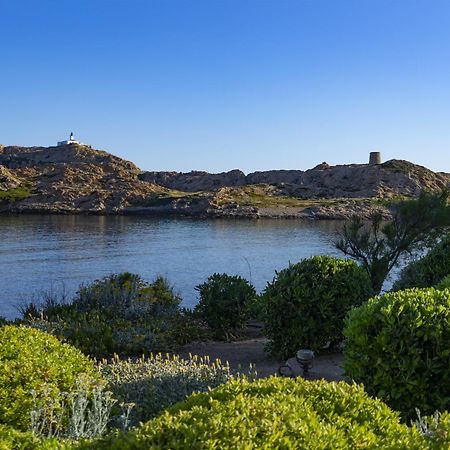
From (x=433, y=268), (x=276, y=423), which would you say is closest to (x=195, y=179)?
(x=433, y=268)

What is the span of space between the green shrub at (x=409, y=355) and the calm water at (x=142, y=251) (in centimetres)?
1668

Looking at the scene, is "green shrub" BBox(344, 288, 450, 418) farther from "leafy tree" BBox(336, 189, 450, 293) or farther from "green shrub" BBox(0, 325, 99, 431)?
"leafy tree" BBox(336, 189, 450, 293)

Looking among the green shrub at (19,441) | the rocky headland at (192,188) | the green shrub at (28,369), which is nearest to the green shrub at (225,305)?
the green shrub at (28,369)

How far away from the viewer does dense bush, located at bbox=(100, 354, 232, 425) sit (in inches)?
267

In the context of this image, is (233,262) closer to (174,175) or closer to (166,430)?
(166,430)

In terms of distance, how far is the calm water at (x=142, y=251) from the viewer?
3106 cm

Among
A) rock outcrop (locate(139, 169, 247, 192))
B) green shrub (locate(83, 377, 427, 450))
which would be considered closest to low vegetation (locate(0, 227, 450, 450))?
green shrub (locate(83, 377, 427, 450))

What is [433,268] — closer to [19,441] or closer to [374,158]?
[19,441]

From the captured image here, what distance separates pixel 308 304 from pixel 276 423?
25.1ft

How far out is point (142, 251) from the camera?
146 ft

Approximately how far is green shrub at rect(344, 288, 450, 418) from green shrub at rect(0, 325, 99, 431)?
3.37 m

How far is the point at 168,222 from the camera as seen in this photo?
74.6 m

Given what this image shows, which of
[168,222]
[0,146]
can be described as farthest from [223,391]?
[0,146]

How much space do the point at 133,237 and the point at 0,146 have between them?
12053 cm
